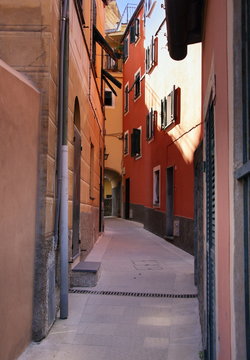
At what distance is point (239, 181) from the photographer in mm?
1944

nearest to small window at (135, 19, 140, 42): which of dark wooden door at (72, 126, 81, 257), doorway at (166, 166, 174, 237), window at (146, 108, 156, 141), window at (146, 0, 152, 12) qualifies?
window at (146, 0, 152, 12)

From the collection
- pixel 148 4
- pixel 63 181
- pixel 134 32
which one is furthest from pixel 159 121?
pixel 63 181

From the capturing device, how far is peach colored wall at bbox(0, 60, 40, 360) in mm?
3645

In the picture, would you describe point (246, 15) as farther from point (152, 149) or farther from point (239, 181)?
point (152, 149)

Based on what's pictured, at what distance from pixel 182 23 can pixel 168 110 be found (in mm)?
8918

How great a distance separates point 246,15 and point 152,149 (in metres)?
15.8

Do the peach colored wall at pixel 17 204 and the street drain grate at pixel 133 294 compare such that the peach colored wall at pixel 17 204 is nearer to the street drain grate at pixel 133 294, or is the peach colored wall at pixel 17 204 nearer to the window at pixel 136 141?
the street drain grate at pixel 133 294

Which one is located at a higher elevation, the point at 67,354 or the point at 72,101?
the point at 72,101

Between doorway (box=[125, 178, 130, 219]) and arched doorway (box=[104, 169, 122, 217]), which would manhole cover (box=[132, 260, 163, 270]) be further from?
arched doorway (box=[104, 169, 122, 217])

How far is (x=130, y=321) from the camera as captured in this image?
527cm

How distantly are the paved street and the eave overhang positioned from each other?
3145 mm

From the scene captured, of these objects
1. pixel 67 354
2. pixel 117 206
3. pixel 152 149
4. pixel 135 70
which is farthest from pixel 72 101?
pixel 117 206

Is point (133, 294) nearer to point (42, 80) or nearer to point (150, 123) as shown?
point (42, 80)

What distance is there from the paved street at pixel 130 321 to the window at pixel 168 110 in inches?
204
